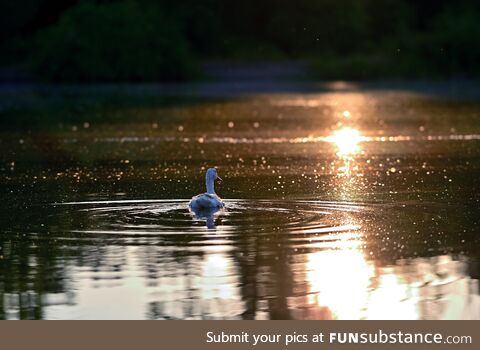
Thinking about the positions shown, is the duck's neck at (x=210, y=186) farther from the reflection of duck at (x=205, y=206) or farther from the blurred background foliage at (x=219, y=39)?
the blurred background foliage at (x=219, y=39)

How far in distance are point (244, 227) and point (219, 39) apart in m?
53.2

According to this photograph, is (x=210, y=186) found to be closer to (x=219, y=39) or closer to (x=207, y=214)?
(x=207, y=214)

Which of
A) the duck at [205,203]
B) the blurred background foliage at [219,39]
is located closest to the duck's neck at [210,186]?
the duck at [205,203]

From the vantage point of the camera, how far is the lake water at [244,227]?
1070 centimetres

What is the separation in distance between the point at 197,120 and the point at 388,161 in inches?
507

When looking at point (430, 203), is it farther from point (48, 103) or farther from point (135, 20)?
point (135, 20)

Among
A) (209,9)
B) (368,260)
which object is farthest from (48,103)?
(368,260)

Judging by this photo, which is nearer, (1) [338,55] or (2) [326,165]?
(2) [326,165]

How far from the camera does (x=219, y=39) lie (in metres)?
66.8

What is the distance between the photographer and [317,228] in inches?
548

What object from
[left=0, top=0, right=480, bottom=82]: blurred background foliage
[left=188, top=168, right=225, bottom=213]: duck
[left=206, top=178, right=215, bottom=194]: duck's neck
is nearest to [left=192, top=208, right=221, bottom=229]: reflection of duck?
[left=188, top=168, right=225, bottom=213]: duck

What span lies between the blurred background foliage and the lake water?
3206 centimetres

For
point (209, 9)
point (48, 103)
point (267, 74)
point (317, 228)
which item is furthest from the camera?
point (209, 9)
